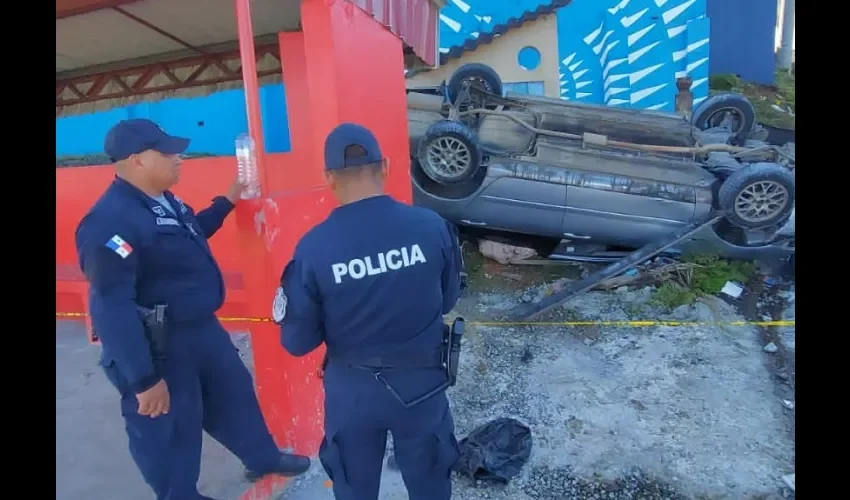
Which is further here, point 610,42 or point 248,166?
point 610,42

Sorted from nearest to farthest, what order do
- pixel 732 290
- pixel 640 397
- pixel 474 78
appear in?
pixel 640 397, pixel 732 290, pixel 474 78

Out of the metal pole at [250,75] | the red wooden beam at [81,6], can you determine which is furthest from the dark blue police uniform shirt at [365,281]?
the red wooden beam at [81,6]

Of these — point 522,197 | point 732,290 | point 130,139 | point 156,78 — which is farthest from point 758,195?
point 156,78

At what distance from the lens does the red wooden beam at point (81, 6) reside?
12.5ft

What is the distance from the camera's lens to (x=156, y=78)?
19.2 feet

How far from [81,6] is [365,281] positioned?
130 inches

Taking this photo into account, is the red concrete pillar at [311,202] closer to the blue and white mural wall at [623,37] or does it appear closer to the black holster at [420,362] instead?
the black holster at [420,362]

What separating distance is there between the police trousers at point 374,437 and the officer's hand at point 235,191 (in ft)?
3.47

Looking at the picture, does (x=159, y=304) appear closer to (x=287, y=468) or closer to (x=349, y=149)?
(x=349, y=149)

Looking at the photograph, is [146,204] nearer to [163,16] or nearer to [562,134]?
[163,16]
